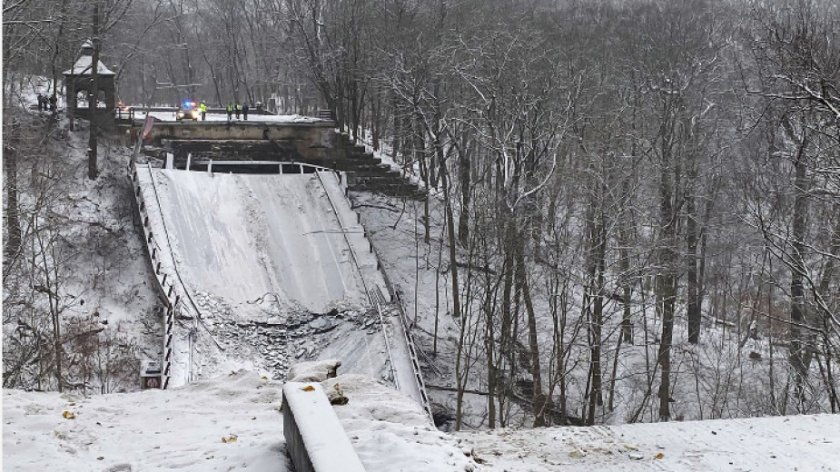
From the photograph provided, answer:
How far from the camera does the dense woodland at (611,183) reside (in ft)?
61.0

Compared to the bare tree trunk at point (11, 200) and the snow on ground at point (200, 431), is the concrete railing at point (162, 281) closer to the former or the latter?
the bare tree trunk at point (11, 200)

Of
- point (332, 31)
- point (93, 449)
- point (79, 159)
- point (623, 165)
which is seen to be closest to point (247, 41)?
point (332, 31)

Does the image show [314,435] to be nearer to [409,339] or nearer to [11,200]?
[409,339]

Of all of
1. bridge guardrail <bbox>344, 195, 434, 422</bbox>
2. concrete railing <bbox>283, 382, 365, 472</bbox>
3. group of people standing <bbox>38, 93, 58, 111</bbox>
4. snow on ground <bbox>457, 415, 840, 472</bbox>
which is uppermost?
group of people standing <bbox>38, 93, 58, 111</bbox>

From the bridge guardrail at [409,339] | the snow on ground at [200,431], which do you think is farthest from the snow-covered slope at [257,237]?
the snow on ground at [200,431]

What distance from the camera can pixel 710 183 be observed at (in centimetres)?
2755

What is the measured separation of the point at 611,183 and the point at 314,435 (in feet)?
53.7

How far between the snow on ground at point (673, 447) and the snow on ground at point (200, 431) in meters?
1.15

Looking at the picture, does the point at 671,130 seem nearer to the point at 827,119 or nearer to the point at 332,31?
the point at 827,119

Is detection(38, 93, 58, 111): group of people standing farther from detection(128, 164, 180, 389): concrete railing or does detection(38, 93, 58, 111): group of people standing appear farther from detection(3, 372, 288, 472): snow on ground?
detection(3, 372, 288, 472): snow on ground

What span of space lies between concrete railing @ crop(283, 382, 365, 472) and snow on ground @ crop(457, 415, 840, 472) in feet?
6.65

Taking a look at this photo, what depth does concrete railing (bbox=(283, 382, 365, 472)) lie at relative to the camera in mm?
6141

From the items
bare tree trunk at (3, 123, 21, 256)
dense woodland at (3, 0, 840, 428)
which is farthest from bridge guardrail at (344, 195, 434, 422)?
bare tree trunk at (3, 123, 21, 256)

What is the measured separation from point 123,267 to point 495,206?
11509mm
